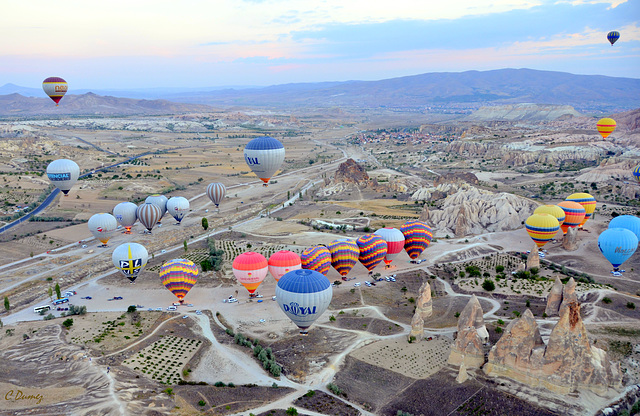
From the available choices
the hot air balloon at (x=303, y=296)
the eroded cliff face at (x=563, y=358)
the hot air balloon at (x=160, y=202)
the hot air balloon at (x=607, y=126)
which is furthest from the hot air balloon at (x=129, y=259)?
the hot air balloon at (x=607, y=126)

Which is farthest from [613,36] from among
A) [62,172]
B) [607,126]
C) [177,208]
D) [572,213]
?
[62,172]

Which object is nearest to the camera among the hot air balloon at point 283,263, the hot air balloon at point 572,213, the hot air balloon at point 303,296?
the hot air balloon at point 303,296

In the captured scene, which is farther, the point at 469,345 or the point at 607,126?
the point at 607,126

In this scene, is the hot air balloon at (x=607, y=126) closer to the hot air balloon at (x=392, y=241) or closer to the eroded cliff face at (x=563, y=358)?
the hot air balloon at (x=392, y=241)

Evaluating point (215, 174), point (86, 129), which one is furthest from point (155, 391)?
point (86, 129)

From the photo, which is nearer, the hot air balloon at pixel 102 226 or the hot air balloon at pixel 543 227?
the hot air balloon at pixel 543 227

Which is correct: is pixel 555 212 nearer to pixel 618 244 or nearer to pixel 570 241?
pixel 570 241

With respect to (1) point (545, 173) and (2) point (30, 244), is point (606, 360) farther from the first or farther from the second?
(1) point (545, 173)
